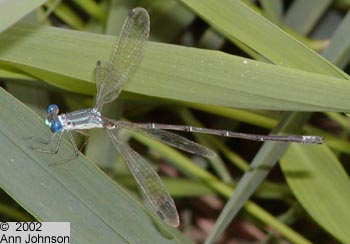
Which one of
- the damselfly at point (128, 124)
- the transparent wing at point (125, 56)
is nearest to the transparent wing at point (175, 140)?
the damselfly at point (128, 124)

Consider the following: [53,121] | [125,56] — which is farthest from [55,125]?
[125,56]

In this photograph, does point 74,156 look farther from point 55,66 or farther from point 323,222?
point 323,222

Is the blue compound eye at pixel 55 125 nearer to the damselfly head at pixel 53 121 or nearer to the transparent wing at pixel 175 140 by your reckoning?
the damselfly head at pixel 53 121

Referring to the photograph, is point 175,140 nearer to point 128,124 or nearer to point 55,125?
point 128,124

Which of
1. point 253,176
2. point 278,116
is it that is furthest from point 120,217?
point 278,116

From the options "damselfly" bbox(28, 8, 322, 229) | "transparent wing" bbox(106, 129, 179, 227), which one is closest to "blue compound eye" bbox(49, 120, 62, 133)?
"damselfly" bbox(28, 8, 322, 229)

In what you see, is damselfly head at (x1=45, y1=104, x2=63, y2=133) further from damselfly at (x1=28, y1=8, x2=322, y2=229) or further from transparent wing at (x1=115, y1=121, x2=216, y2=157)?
transparent wing at (x1=115, y1=121, x2=216, y2=157)
